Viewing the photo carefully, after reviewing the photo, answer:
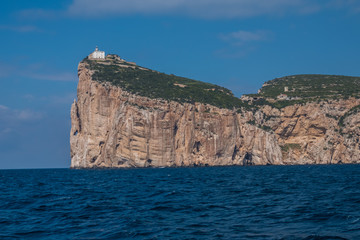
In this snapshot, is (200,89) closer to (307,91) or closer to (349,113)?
(307,91)

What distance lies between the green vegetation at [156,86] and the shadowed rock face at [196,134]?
12.5 ft

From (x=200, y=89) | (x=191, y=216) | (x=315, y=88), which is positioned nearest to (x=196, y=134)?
(x=200, y=89)

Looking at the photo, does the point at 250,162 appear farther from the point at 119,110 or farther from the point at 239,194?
the point at 239,194

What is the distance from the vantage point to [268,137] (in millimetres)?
127875

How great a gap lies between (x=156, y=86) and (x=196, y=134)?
25.5 m

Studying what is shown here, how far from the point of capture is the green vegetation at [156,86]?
131m

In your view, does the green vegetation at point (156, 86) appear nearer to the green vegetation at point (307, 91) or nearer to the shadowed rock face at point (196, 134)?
the shadowed rock face at point (196, 134)

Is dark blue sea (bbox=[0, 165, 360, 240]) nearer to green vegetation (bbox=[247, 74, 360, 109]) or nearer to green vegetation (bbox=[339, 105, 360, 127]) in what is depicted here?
green vegetation (bbox=[339, 105, 360, 127])

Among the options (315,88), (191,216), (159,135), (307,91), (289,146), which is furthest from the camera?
(315,88)

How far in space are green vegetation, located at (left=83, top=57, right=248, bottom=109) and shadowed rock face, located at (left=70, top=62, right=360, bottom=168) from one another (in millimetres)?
3796

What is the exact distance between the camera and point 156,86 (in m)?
140

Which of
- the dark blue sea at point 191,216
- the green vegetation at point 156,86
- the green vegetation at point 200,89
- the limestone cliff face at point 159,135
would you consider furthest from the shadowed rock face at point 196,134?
the dark blue sea at point 191,216

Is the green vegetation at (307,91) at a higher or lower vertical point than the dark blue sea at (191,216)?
higher

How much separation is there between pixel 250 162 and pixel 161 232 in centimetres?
11517
